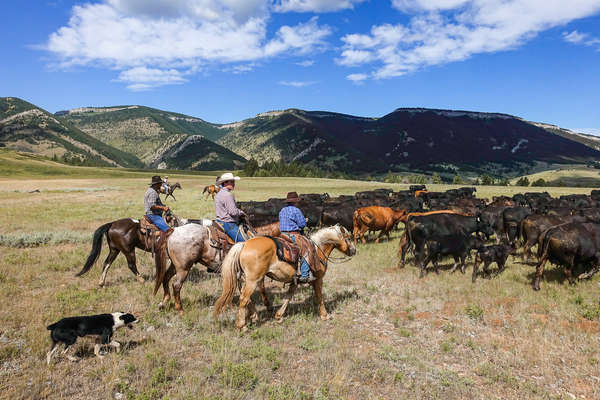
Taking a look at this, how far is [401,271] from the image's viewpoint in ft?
38.9

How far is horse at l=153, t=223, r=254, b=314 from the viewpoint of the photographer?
801 cm

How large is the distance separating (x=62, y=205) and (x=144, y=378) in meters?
33.6

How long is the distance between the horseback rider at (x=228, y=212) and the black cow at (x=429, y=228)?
22.1 feet

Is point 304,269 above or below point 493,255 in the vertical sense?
above

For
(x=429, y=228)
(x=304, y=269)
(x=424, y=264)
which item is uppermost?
(x=429, y=228)

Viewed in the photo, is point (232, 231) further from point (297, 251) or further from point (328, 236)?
point (328, 236)

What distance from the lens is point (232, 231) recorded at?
8.54 m

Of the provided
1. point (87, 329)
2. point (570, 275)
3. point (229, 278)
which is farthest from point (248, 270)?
point (570, 275)

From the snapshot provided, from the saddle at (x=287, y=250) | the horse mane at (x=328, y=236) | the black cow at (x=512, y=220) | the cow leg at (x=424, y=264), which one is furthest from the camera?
the black cow at (x=512, y=220)

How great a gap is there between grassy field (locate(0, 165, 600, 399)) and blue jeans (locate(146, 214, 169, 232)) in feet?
5.98

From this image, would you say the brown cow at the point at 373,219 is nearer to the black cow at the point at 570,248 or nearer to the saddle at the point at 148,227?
the black cow at the point at 570,248

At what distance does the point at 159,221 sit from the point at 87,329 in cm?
451

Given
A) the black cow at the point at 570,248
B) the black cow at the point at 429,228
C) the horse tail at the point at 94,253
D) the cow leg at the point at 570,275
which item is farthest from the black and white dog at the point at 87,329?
the cow leg at the point at 570,275

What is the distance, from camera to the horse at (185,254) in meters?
8.01
